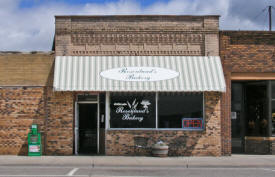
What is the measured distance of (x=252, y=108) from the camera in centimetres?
1906

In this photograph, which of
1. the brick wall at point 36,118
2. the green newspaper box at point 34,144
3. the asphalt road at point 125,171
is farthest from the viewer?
the brick wall at point 36,118

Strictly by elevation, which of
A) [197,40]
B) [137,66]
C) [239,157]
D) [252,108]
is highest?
[197,40]

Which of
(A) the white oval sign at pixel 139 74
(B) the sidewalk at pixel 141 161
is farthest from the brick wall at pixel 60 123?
(A) the white oval sign at pixel 139 74

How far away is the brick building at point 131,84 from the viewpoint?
55.2 feet

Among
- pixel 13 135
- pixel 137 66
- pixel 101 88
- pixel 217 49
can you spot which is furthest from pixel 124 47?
pixel 13 135

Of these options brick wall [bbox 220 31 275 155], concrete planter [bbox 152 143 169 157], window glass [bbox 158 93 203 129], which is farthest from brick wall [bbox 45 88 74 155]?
brick wall [bbox 220 31 275 155]

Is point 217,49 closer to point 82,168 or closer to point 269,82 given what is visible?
point 269,82

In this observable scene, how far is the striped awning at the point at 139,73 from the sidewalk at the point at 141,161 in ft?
8.59

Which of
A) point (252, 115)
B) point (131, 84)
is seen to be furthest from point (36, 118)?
point (252, 115)

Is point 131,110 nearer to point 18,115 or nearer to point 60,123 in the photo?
point 60,123

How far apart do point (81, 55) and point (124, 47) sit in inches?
70.6

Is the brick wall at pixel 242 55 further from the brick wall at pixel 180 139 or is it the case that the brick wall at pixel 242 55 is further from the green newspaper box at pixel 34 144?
the green newspaper box at pixel 34 144

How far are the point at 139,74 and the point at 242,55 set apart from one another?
→ 14.6ft

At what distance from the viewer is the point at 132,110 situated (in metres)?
17.1
